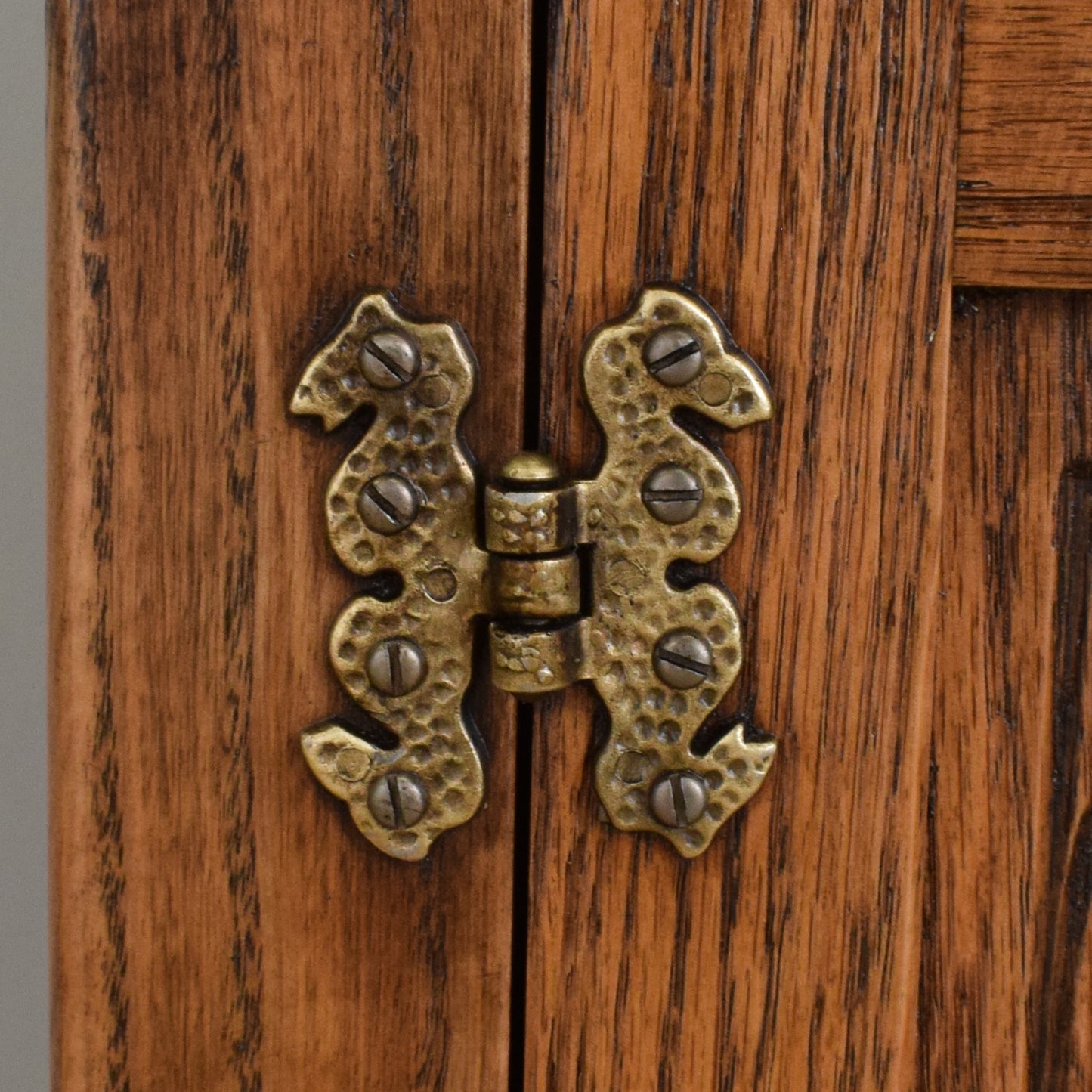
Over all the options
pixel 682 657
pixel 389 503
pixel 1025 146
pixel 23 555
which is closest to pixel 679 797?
pixel 682 657

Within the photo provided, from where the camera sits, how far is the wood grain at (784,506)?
425mm

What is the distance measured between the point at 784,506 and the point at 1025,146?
0.15 metres

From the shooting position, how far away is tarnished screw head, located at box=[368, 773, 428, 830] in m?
0.47

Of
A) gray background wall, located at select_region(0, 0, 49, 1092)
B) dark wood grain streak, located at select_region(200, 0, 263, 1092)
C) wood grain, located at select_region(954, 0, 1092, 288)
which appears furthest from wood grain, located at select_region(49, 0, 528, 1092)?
gray background wall, located at select_region(0, 0, 49, 1092)

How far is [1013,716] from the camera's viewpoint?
0.48m

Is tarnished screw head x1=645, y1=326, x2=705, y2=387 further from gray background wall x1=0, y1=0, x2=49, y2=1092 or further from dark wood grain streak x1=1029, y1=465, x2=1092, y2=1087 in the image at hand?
gray background wall x1=0, y1=0, x2=49, y2=1092

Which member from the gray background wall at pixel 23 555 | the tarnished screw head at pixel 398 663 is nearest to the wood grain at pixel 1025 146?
the tarnished screw head at pixel 398 663

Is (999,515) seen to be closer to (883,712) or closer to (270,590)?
(883,712)

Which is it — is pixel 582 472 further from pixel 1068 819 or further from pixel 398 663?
pixel 1068 819

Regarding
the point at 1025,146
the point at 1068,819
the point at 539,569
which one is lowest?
the point at 1068,819

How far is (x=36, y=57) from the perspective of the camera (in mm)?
748

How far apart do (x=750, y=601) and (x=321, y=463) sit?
6.7 inches

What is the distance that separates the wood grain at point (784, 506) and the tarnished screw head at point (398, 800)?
0.15 feet

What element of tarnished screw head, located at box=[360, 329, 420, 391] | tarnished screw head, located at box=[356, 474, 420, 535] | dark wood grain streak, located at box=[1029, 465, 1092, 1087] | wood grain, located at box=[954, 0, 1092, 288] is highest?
wood grain, located at box=[954, 0, 1092, 288]
